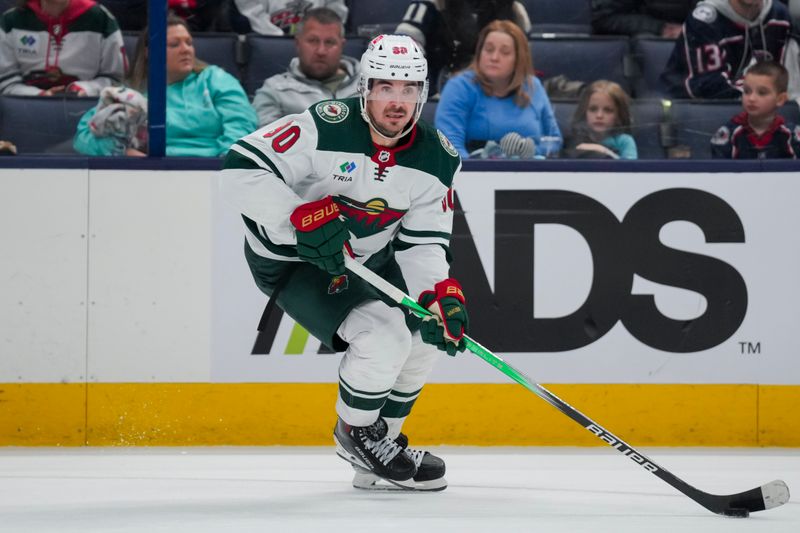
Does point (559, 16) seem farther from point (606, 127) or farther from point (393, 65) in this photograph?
point (393, 65)

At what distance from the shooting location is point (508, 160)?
14.4 feet

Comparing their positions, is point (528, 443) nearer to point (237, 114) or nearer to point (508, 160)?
point (508, 160)

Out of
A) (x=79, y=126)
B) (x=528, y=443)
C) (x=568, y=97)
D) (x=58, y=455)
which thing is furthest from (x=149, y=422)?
(x=568, y=97)

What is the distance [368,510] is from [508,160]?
168 cm

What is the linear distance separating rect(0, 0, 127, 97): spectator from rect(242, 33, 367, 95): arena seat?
1.43 feet

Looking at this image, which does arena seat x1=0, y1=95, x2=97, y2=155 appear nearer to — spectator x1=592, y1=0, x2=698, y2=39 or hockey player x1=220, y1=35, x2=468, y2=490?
hockey player x1=220, y1=35, x2=468, y2=490

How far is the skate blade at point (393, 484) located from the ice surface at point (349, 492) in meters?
0.05

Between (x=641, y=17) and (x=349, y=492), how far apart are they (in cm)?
220

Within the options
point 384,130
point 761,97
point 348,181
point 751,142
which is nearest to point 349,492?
point 348,181

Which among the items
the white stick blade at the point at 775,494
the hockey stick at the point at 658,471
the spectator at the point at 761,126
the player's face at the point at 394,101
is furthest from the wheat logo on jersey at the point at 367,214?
the spectator at the point at 761,126

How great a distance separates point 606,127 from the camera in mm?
4445

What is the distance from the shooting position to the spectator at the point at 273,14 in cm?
443

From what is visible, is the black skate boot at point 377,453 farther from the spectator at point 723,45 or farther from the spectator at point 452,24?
the spectator at point 723,45

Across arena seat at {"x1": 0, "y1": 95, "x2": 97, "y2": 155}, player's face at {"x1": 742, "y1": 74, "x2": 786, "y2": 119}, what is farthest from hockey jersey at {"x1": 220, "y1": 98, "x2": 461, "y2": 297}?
player's face at {"x1": 742, "y1": 74, "x2": 786, "y2": 119}
